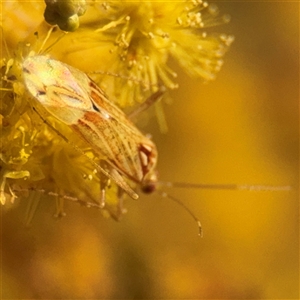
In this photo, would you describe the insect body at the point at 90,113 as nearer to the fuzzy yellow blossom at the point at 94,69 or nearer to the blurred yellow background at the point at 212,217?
the fuzzy yellow blossom at the point at 94,69

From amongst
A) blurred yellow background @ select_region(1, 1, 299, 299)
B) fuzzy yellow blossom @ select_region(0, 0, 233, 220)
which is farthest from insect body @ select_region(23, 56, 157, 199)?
blurred yellow background @ select_region(1, 1, 299, 299)

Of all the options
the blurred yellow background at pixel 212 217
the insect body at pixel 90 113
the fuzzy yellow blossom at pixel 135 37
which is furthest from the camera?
the blurred yellow background at pixel 212 217

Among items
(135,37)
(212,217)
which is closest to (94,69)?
(135,37)

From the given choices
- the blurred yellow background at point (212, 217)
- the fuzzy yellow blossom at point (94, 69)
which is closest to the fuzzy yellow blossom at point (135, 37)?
the fuzzy yellow blossom at point (94, 69)

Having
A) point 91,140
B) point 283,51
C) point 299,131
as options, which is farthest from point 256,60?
point 91,140

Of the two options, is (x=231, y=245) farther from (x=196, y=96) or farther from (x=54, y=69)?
(x=54, y=69)

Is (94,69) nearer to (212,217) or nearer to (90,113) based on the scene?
(90,113)
